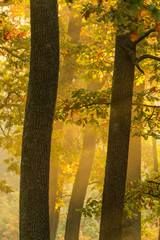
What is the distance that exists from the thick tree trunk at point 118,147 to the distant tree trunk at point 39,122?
4.06 feet

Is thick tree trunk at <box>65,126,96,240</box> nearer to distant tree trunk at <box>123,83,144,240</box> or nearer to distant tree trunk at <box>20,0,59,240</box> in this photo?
distant tree trunk at <box>123,83,144,240</box>

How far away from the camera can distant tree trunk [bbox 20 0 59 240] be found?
600cm

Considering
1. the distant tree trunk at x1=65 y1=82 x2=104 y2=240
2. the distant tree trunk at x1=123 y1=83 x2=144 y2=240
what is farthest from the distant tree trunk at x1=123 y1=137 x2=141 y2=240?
the distant tree trunk at x1=65 y1=82 x2=104 y2=240

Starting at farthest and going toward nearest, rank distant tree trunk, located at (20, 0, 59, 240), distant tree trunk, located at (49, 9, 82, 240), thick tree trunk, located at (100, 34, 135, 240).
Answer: distant tree trunk, located at (49, 9, 82, 240) → thick tree trunk, located at (100, 34, 135, 240) → distant tree trunk, located at (20, 0, 59, 240)

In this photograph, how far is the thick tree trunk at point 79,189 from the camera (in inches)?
566

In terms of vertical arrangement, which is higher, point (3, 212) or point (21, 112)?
point (21, 112)

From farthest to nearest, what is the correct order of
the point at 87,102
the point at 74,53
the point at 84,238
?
1. the point at 84,238
2. the point at 74,53
3. the point at 87,102

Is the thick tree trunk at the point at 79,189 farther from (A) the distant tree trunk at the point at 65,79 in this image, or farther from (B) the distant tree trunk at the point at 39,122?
(B) the distant tree trunk at the point at 39,122

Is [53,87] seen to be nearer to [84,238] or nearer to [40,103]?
[40,103]

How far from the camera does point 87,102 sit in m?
7.12

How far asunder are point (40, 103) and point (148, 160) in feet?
66.3

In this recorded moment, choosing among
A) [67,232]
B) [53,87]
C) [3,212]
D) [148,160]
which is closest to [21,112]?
[67,232]

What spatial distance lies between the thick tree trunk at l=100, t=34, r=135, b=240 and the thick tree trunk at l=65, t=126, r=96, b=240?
26.0ft

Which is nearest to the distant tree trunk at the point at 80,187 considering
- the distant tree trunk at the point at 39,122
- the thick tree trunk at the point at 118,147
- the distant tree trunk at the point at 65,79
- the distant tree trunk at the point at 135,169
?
the distant tree trunk at the point at 65,79
